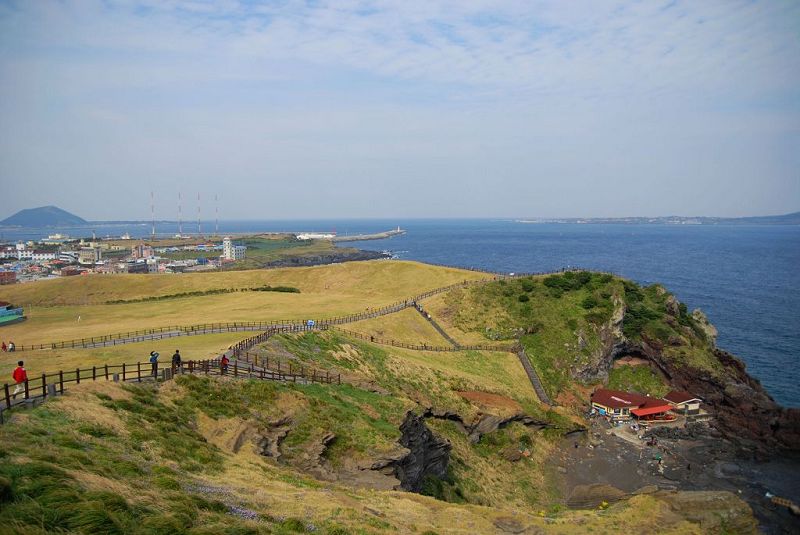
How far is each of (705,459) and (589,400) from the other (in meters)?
13.6

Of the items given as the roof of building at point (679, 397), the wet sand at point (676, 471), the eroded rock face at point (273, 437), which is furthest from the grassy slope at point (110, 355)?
the roof of building at point (679, 397)

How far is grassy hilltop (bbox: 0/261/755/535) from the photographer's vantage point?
15.4 metres

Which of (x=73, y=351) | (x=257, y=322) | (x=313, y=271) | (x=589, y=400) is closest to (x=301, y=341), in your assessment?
(x=257, y=322)

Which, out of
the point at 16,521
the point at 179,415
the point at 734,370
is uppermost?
the point at 16,521

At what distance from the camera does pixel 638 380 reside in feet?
220

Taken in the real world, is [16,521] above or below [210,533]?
above

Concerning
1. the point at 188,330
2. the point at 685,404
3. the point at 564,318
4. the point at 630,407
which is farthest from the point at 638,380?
the point at 188,330

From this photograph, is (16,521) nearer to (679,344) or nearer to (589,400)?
(589,400)

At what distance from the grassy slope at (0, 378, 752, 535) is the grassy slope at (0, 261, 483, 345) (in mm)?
30526

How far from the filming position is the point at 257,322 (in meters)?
56.0

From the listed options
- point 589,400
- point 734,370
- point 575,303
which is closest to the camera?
point 589,400

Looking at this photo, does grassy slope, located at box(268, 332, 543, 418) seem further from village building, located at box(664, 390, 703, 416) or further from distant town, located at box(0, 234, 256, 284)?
distant town, located at box(0, 234, 256, 284)

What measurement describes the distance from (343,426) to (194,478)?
13.4 m

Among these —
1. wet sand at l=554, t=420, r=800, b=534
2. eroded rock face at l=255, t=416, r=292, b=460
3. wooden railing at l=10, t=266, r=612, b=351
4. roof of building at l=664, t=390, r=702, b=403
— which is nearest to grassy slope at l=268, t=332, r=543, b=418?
wet sand at l=554, t=420, r=800, b=534
